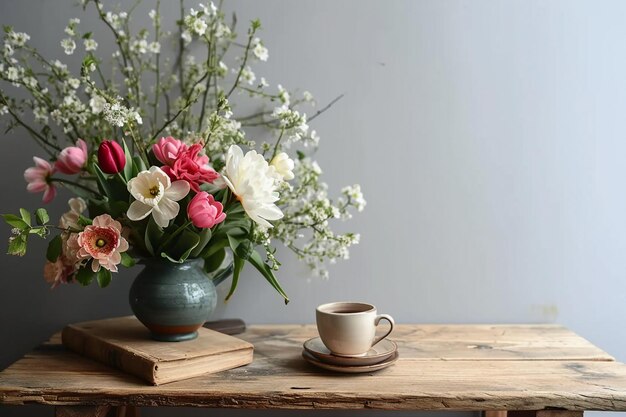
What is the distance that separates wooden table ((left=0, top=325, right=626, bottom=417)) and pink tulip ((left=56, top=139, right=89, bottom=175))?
36 cm

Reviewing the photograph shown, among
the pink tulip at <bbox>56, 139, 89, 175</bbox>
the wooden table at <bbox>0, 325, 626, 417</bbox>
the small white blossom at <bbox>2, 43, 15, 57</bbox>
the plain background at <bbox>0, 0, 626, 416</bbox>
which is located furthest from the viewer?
the plain background at <bbox>0, 0, 626, 416</bbox>

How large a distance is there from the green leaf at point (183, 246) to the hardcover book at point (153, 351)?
0.16 metres

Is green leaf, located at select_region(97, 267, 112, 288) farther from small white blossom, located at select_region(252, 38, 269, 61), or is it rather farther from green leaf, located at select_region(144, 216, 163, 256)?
small white blossom, located at select_region(252, 38, 269, 61)

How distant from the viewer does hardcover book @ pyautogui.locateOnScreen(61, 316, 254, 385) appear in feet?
3.31

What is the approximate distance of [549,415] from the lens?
971mm

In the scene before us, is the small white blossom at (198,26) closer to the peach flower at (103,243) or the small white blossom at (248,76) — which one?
the small white blossom at (248,76)

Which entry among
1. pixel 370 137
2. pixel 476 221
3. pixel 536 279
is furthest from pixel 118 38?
pixel 536 279

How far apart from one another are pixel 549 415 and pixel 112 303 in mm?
999

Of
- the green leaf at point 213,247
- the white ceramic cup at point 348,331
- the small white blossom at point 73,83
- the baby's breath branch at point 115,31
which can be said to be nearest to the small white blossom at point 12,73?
the small white blossom at point 73,83

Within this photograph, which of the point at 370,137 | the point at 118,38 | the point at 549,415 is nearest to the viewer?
the point at 549,415

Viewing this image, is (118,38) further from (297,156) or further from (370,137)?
(370,137)

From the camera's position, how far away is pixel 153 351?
3.43ft

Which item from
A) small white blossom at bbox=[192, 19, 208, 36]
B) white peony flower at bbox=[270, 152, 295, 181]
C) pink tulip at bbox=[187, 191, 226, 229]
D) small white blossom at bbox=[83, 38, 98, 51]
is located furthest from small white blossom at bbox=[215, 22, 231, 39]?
pink tulip at bbox=[187, 191, 226, 229]

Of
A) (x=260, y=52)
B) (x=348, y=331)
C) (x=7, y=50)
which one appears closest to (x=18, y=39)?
(x=7, y=50)
